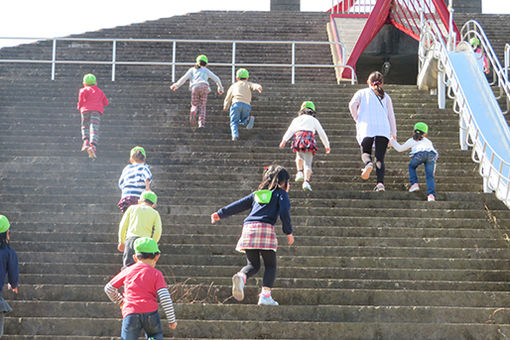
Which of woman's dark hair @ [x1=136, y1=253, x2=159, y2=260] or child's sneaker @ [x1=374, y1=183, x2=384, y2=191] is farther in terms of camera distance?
child's sneaker @ [x1=374, y1=183, x2=384, y2=191]

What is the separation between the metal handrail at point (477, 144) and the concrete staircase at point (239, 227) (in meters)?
0.21

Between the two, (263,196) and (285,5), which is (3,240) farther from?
(285,5)

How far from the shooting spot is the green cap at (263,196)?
8.13 m

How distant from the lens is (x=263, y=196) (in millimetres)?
8148

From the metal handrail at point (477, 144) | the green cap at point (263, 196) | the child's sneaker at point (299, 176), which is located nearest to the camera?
the green cap at point (263, 196)

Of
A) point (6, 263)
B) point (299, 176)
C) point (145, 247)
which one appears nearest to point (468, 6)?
point (299, 176)

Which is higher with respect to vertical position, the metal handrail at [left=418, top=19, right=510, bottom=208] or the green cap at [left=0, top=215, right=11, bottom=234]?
the metal handrail at [left=418, top=19, right=510, bottom=208]

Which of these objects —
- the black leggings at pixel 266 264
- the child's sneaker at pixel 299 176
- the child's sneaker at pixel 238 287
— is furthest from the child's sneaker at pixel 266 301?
the child's sneaker at pixel 299 176

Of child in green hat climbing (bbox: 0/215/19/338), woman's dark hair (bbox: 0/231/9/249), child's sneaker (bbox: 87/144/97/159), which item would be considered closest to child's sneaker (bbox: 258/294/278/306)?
child in green hat climbing (bbox: 0/215/19/338)

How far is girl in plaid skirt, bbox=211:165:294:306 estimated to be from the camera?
8016 millimetres

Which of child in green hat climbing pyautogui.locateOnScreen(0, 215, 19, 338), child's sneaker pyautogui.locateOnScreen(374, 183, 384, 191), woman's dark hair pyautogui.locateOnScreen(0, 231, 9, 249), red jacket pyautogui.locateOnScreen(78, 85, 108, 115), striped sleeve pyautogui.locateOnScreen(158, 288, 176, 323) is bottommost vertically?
striped sleeve pyautogui.locateOnScreen(158, 288, 176, 323)

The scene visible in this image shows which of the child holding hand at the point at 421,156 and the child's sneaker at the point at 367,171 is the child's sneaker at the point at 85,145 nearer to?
the child's sneaker at the point at 367,171

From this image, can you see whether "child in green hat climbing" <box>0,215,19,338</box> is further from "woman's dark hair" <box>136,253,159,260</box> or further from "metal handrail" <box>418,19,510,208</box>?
"metal handrail" <box>418,19,510,208</box>

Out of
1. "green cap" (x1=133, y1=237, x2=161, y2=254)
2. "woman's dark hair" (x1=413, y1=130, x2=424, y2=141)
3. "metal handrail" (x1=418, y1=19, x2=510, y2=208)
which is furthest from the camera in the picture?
"woman's dark hair" (x1=413, y1=130, x2=424, y2=141)
